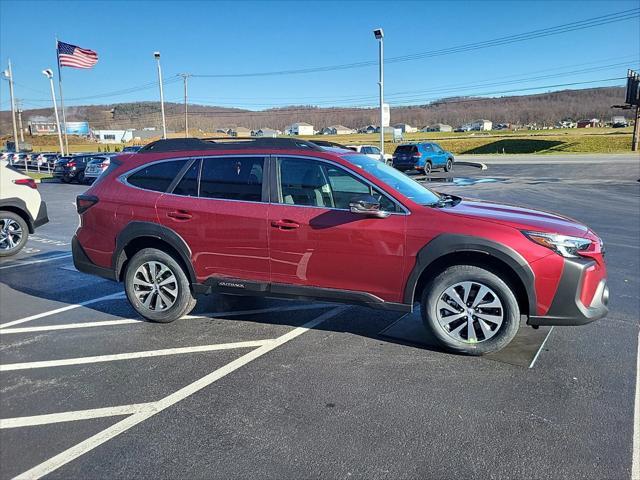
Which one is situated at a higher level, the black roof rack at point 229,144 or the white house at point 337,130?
the white house at point 337,130

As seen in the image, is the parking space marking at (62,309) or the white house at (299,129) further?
the white house at (299,129)

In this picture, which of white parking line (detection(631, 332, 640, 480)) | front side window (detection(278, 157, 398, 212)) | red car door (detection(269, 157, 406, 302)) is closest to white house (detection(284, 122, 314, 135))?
front side window (detection(278, 157, 398, 212))

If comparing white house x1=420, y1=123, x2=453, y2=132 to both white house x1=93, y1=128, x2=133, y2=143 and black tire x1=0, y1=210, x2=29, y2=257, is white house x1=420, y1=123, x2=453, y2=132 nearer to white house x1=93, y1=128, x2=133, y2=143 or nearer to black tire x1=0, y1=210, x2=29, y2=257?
white house x1=93, y1=128, x2=133, y2=143

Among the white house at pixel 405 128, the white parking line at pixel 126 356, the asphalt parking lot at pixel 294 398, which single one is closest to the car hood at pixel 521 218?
the asphalt parking lot at pixel 294 398

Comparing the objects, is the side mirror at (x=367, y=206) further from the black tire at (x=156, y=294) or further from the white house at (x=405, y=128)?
the white house at (x=405, y=128)

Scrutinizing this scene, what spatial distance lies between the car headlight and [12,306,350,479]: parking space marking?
2.23 metres

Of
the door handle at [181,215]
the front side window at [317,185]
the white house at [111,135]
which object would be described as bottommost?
the door handle at [181,215]

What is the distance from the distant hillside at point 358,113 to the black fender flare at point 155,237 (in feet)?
478

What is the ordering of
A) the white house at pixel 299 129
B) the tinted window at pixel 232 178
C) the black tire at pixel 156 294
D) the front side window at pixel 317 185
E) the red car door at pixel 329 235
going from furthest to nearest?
the white house at pixel 299 129, the black tire at pixel 156 294, the tinted window at pixel 232 178, the front side window at pixel 317 185, the red car door at pixel 329 235

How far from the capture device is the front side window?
4.34 metres

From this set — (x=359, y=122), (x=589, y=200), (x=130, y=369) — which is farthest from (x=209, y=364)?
(x=359, y=122)

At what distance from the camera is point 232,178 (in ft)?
15.5

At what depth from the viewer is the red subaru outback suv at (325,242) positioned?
3.91 m

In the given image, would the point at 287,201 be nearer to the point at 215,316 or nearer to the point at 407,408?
the point at 215,316
